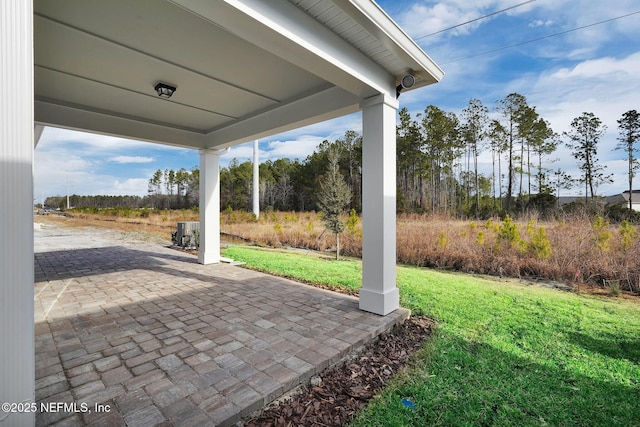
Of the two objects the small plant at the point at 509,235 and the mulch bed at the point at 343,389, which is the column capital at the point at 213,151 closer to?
the mulch bed at the point at 343,389

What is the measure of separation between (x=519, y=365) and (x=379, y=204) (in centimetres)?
196

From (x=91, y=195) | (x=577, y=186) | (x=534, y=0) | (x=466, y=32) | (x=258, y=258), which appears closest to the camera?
(x=534, y=0)

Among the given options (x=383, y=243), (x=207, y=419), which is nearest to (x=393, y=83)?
(x=383, y=243)

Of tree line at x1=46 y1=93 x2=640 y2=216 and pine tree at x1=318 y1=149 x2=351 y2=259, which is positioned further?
tree line at x1=46 y1=93 x2=640 y2=216

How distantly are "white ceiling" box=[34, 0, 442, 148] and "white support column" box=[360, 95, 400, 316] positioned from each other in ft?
0.93

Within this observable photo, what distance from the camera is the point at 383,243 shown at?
3.29m

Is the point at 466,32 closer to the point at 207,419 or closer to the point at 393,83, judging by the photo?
the point at 393,83

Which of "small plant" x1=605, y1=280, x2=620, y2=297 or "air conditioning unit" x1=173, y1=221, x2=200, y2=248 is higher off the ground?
"air conditioning unit" x1=173, y1=221, x2=200, y2=248

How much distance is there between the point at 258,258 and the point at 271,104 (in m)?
3.80

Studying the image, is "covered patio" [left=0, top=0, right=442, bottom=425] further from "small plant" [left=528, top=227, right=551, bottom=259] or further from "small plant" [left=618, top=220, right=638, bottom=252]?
"small plant" [left=618, top=220, right=638, bottom=252]

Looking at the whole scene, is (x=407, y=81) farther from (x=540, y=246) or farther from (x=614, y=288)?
(x=540, y=246)

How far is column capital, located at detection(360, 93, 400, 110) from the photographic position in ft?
10.7

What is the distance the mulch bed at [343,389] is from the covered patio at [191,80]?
0.61m

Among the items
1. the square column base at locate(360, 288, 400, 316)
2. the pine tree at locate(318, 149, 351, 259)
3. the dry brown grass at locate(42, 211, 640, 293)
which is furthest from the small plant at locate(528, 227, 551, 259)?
the square column base at locate(360, 288, 400, 316)
